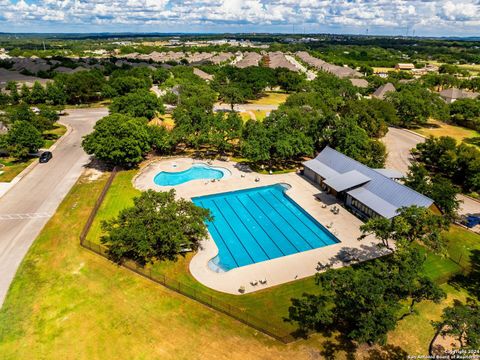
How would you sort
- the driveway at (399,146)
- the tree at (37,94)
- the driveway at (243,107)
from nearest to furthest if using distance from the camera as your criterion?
the driveway at (399,146)
the tree at (37,94)
the driveway at (243,107)

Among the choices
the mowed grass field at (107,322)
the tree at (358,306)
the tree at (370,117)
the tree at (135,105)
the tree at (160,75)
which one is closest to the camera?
the tree at (358,306)

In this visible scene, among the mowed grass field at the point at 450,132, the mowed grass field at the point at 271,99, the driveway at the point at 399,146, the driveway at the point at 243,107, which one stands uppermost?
the mowed grass field at the point at 271,99

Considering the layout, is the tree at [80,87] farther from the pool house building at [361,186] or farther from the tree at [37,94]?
the pool house building at [361,186]

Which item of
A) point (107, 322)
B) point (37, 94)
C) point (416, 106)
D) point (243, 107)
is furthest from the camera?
point (243, 107)

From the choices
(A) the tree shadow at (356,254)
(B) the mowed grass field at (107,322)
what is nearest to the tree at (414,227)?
(A) the tree shadow at (356,254)

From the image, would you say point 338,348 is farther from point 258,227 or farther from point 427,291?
point 258,227

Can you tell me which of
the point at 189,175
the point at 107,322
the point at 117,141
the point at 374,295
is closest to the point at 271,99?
the point at 189,175

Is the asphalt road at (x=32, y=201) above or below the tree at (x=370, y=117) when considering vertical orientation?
below

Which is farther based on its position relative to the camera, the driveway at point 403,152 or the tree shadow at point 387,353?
the driveway at point 403,152
